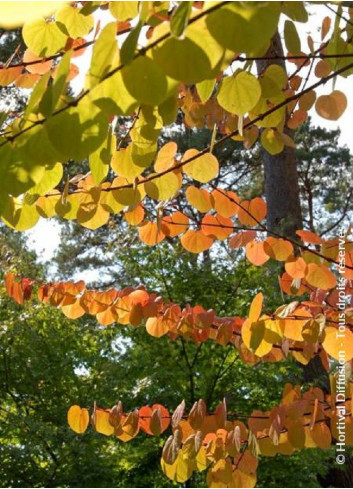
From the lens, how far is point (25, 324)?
173 inches

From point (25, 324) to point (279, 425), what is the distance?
3.32 metres

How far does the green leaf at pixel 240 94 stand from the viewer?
812mm

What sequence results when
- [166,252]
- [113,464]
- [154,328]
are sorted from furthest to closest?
[166,252], [113,464], [154,328]

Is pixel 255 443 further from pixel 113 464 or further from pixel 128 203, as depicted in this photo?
pixel 113 464

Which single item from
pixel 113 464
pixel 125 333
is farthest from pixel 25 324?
pixel 113 464

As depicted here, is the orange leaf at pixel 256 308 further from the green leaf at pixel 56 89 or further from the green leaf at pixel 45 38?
the green leaf at pixel 56 89

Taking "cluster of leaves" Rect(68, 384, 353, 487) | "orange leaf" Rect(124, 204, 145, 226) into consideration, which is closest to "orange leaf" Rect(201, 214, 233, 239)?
"orange leaf" Rect(124, 204, 145, 226)

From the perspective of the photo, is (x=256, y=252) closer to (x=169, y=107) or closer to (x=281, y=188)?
(x=169, y=107)

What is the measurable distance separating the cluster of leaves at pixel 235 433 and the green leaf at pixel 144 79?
0.89 meters

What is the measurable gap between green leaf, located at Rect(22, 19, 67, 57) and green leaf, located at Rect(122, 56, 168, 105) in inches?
15.3

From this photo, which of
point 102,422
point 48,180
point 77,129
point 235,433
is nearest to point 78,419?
point 102,422

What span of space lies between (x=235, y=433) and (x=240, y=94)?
0.80 m

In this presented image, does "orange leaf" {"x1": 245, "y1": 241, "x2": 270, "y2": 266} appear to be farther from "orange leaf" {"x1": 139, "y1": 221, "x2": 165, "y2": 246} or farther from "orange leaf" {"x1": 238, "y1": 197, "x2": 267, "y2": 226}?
"orange leaf" {"x1": 139, "y1": 221, "x2": 165, "y2": 246}

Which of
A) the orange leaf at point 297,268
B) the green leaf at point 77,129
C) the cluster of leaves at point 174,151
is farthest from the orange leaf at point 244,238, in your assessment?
the green leaf at point 77,129
